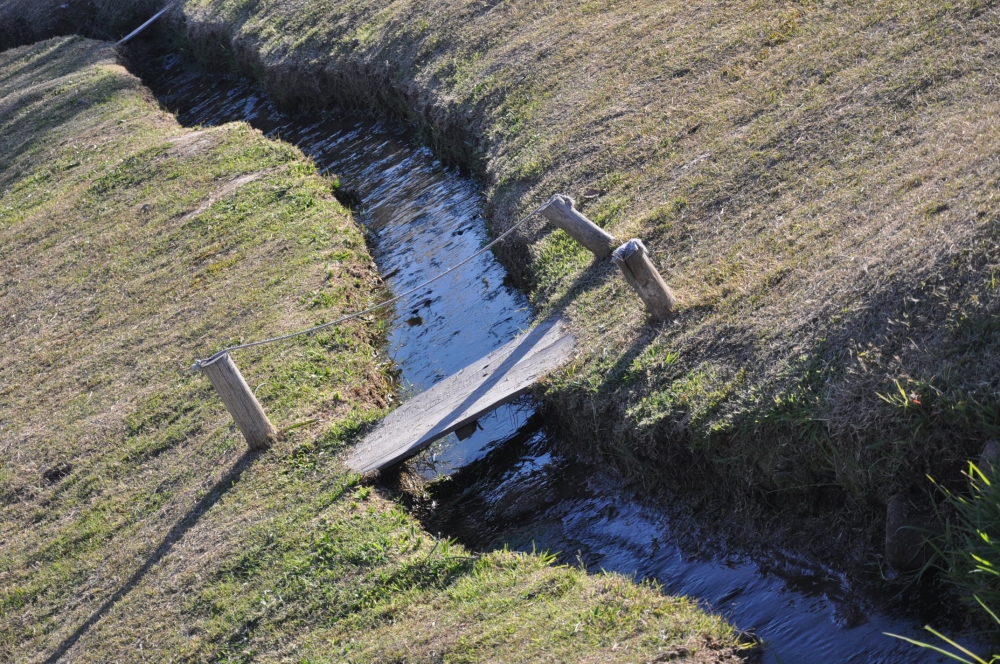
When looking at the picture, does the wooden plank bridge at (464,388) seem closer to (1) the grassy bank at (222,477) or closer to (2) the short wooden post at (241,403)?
(2) the short wooden post at (241,403)

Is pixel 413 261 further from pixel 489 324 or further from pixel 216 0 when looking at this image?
pixel 216 0

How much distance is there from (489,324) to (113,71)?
20.0 m

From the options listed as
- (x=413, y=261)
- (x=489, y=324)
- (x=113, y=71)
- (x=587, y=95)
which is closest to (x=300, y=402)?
(x=489, y=324)

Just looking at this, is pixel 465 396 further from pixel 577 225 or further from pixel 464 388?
pixel 577 225

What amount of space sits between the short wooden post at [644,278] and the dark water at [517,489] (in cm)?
155

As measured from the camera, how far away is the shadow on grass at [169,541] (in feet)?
26.1

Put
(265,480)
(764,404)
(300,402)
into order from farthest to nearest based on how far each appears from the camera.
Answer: (300,402) < (265,480) < (764,404)

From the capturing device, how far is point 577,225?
9.44m

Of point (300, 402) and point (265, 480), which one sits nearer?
point (265, 480)

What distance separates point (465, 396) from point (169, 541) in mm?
3026

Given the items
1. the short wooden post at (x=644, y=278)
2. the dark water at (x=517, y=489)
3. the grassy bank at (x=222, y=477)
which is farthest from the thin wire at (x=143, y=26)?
the short wooden post at (x=644, y=278)

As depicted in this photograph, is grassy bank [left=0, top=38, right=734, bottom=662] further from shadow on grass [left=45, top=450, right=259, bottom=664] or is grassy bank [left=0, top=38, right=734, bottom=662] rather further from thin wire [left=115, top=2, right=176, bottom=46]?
thin wire [left=115, top=2, right=176, bottom=46]

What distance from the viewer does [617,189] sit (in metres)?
10.6

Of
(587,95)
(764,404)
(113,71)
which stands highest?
(113,71)
